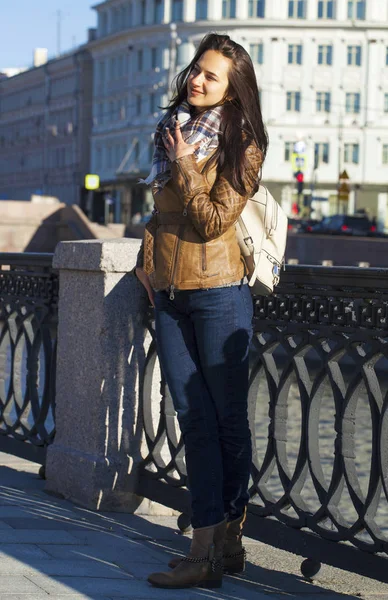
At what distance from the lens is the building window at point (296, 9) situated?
85.6m

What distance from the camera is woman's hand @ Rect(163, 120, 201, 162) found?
4.01 m

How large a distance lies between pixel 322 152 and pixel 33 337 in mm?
76623

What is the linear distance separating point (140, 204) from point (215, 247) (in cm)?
8414

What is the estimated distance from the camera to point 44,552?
4438 mm

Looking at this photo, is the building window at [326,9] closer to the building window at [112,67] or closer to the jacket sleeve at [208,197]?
the building window at [112,67]

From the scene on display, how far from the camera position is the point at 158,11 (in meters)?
90.6

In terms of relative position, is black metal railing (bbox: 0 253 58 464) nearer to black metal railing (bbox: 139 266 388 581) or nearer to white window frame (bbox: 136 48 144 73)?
black metal railing (bbox: 139 266 388 581)

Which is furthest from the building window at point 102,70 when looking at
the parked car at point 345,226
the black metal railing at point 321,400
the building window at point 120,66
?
the black metal railing at point 321,400

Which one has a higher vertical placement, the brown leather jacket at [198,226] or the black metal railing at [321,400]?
the brown leather jacket at [198,226]

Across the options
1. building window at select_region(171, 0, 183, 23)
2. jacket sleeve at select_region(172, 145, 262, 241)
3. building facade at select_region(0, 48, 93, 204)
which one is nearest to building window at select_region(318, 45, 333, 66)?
building window at select_region(171, 0, 183, 23)

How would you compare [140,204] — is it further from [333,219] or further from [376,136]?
[333,219]

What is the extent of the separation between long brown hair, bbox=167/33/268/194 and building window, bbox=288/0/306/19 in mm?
83302

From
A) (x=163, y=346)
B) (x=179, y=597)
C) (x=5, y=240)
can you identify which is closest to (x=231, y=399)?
(x=163, y=346)

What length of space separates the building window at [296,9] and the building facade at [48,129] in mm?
19288
